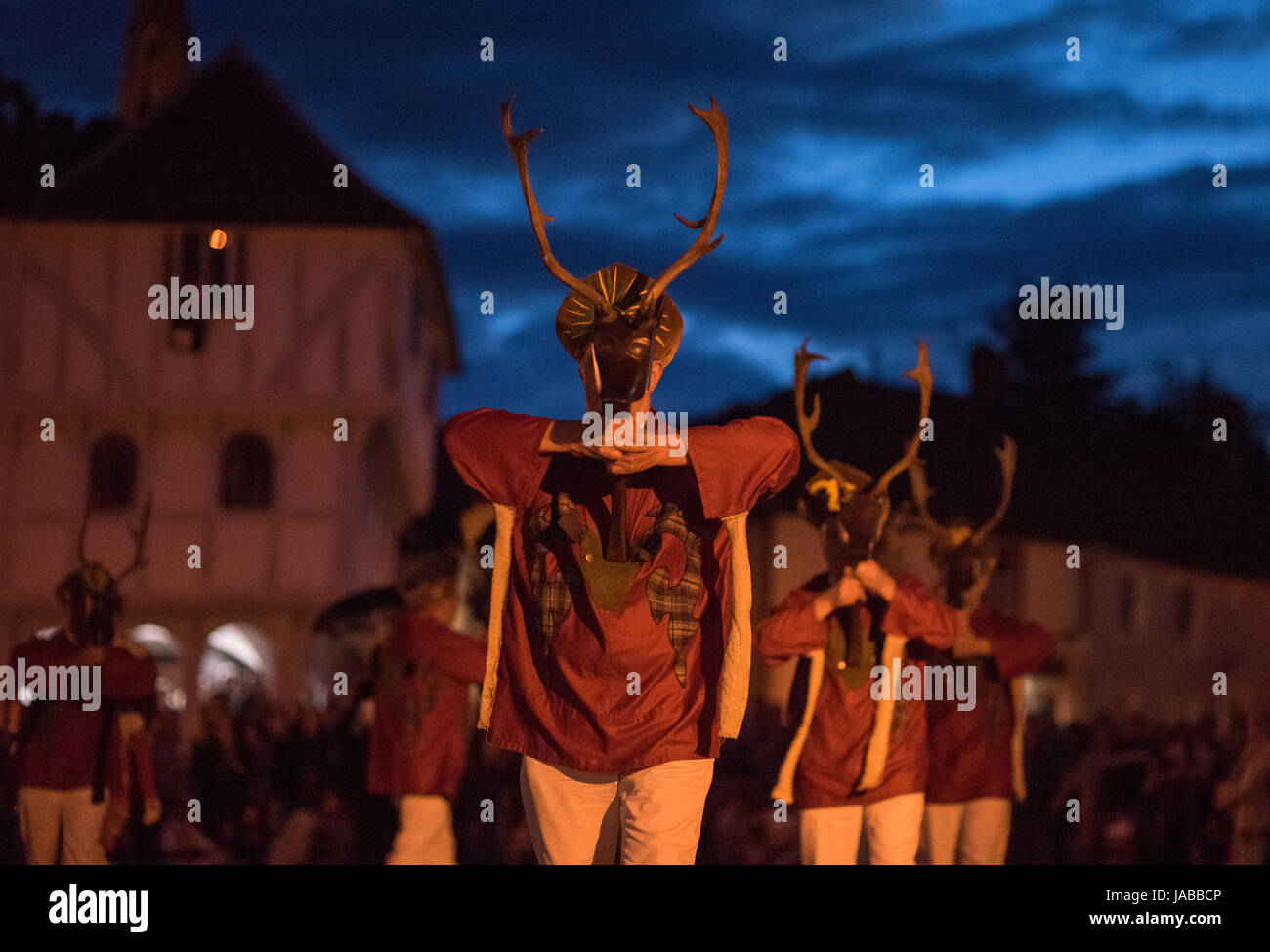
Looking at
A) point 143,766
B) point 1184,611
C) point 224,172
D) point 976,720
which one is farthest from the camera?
point 1184,611

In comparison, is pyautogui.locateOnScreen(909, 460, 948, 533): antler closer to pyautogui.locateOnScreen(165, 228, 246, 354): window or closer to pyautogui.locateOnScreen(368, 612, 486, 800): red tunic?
pyautogui.locateOnScreen(368, 612, 486, 800): red tunic

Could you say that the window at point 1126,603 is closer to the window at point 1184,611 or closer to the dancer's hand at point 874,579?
the window at point 1184,611

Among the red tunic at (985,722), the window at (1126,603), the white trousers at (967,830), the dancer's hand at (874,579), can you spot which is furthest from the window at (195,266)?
the dancer's hand at (874,579)

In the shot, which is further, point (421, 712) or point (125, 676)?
point (421, 712)

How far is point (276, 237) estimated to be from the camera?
2522 cm

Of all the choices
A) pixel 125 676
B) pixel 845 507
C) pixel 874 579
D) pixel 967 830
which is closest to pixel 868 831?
pixel 874 579

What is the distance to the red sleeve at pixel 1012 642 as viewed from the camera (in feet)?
30.9

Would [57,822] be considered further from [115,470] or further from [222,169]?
[222,169]

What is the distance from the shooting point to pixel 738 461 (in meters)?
4.62

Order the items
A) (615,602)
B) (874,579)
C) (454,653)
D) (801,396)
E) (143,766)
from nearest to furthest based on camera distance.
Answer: (615,602) < (874,579) < (801,396) < (143,766) < (454,653)

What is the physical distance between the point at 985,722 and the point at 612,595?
5066 mm

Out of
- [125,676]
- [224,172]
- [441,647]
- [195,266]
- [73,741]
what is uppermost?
[224,172]
